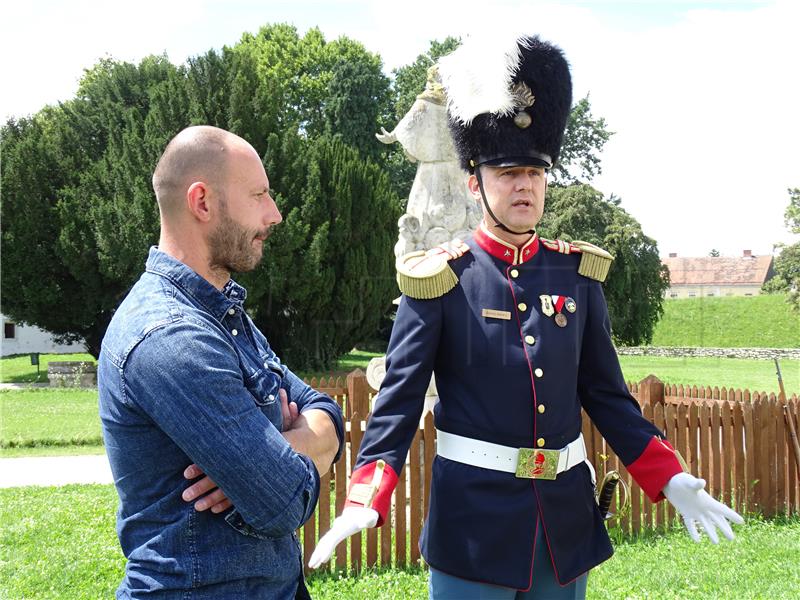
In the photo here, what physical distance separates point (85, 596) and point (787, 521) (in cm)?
566

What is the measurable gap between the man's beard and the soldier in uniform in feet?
2.74

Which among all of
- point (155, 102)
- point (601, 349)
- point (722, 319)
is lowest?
point (722, 319)

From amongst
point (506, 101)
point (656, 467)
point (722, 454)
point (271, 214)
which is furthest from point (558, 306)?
point (722, 454)

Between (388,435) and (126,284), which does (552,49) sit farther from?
(126,284)

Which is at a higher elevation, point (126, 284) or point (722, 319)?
point (126, 284)

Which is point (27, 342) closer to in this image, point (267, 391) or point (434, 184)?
point (434, 184)

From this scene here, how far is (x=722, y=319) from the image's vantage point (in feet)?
124

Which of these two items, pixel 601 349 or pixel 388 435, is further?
pixel 601 349

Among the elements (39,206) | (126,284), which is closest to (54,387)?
(126,284)

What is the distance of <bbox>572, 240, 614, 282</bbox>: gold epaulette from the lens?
291 cm

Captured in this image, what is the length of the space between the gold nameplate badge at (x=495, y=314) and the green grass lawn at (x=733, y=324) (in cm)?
3656

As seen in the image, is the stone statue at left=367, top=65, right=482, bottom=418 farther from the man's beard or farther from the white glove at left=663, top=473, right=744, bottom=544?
the man's beard

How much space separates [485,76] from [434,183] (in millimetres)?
4266

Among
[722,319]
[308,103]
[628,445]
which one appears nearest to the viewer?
[628,445]
